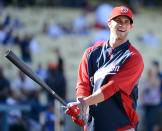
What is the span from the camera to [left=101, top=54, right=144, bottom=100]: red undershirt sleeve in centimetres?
374

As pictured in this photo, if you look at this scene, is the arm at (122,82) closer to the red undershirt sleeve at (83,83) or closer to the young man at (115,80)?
the young man at (115,80)

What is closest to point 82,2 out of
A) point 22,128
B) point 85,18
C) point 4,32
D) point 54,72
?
point 85,18

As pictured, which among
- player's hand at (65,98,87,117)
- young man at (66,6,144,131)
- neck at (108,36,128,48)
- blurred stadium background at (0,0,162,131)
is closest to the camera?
player's hand at (65,98,87,117)

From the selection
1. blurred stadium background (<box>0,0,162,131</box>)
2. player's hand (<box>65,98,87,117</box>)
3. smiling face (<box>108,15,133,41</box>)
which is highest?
blurred stadium background (<box>0,0,162,131</box>)

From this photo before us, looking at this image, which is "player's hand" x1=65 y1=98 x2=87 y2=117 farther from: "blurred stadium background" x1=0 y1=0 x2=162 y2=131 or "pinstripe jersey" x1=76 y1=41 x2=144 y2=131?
"blurred stadium background" x1=0 y1=0 x2=162 y2=131

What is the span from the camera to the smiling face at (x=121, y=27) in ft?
12.7

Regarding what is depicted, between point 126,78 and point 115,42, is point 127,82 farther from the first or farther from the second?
point 115,42

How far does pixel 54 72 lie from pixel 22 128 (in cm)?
206

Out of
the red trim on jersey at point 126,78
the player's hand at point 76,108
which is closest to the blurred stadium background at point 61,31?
the red trim on jersey at point 126,78

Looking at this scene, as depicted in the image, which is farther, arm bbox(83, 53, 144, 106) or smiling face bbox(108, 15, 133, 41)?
smiling face bbox(108, 15, 133, 41)

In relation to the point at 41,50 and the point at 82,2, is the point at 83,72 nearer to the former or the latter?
the point at 41,50

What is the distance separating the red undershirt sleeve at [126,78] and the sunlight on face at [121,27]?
226mm

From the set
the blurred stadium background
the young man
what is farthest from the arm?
the blurred stadium background

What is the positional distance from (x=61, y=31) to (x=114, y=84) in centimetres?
1013
